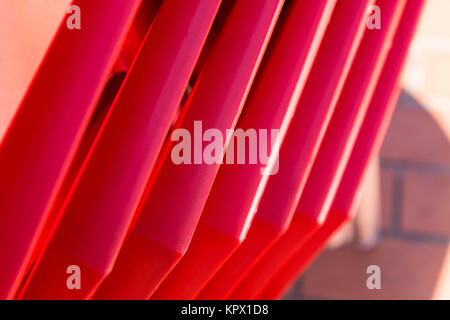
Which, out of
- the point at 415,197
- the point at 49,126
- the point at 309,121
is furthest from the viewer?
the point at 415,197

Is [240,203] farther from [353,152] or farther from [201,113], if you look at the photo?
[353,152]

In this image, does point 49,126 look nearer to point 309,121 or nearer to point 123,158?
point 123,158

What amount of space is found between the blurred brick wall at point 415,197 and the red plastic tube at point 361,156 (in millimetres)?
502

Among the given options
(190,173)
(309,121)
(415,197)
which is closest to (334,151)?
(309,121)

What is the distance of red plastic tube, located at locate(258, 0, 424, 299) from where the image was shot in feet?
1.51

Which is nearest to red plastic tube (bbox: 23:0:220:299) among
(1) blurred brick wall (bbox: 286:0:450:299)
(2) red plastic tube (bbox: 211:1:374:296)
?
(2) red plastic tube (bbox: 211:1:374:296)

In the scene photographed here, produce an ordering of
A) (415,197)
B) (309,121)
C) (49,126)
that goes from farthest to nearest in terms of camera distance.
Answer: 1. (415,197)
2. (309,121)
3. (49,126)

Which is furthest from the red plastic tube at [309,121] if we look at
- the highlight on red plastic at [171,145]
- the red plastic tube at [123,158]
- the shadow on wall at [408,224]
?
the shadow on wall at [408,224]

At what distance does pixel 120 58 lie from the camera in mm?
381

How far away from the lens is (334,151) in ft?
1.43

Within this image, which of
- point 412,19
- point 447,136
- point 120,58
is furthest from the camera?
point 447,136

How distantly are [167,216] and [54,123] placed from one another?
0.09m

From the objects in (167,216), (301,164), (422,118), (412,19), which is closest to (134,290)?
(167,216)

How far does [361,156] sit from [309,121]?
10 centimetres
